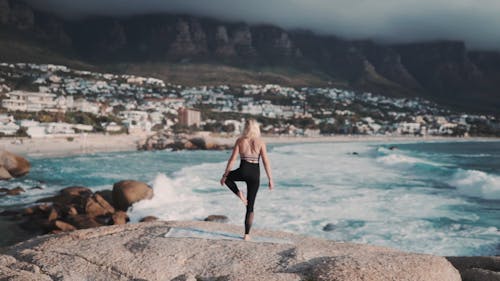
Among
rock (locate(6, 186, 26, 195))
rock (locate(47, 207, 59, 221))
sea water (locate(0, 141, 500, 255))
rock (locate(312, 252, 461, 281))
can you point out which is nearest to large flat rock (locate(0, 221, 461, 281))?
rock (locate(312, 252, 461, 281))

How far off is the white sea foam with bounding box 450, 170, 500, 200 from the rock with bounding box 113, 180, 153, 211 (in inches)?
631

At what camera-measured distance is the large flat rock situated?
14.4ft

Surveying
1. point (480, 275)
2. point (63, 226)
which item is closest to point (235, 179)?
point (480, 275)

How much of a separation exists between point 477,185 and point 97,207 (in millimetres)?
19728

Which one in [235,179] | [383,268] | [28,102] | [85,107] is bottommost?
[383,268]

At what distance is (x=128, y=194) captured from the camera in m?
17.2

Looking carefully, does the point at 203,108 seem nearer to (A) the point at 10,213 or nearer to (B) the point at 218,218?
(A) the point at 10,213

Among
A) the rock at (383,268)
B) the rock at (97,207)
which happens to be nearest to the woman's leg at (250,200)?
the rock at (383,268)

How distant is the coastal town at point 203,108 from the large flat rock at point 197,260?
6791 cm

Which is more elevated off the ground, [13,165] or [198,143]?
[13,165]

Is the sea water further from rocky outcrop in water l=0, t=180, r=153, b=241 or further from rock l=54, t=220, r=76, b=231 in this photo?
rock l=54, t=220, r=76, b=231

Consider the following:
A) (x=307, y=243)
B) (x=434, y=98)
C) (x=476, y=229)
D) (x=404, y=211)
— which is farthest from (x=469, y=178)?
(x=434, y=98)

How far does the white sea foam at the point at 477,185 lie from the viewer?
21922 mm

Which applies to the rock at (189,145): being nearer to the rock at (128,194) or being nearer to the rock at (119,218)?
the rock at (128,194)
